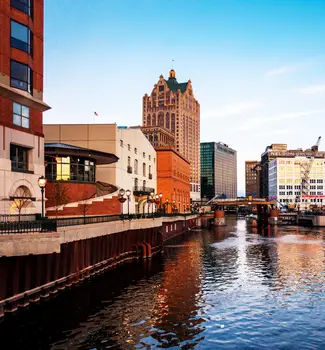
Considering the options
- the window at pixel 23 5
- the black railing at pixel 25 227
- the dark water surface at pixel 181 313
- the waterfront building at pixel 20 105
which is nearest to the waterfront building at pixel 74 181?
the waterfront building at pixel 20 105

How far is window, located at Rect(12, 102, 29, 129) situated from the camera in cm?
4397

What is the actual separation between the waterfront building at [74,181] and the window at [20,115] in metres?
13.2

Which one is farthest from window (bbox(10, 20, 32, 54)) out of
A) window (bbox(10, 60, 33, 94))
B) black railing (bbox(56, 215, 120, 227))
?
black railing (bbox(56, 215, 120, 227))

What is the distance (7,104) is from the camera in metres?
42.7

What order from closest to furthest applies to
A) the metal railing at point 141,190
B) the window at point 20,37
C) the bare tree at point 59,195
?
1. the window at point 20,37
2. the bare tree at point 59,195
3. the metal railing at point 141,190

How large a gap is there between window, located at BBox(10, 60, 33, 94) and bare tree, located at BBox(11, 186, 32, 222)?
10.9 metres

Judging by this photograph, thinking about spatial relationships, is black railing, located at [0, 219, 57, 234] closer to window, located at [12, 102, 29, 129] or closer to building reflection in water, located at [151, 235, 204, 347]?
building reflection in water, located at [151, 235, 204, 347]

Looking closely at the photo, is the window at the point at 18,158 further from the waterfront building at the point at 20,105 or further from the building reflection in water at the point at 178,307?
the building reflection in water at the point at 178,307

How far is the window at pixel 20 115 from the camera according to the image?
144ft

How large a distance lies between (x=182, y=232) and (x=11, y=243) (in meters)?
92.8

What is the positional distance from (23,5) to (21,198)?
2115cm

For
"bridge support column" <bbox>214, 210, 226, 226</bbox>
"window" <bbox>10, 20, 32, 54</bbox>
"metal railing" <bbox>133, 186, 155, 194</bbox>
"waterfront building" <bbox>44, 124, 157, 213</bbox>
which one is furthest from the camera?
"bridge support column" <bbox>214, 210, 226, 226</bbox>

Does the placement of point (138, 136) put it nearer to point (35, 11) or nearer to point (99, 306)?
point (35, 11)

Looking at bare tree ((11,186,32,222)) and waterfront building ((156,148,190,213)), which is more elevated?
waterfront building ((156,148,190,213))
